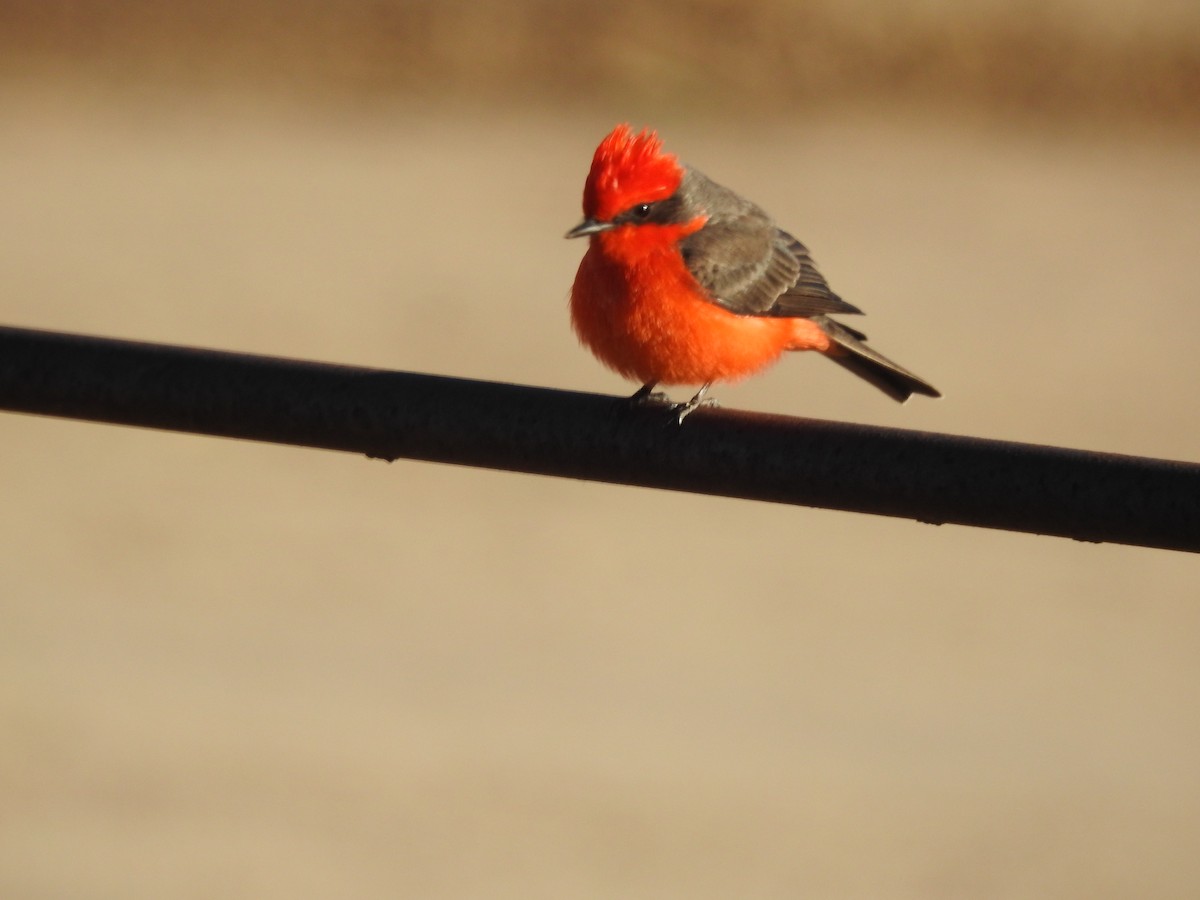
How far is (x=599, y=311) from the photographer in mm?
4684

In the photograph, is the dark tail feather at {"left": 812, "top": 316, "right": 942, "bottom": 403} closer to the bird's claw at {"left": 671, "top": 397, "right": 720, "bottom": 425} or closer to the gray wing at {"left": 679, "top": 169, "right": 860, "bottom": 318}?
the gray wing at {"left": 679, "top": 169, "right": 860, "bottom": 318}

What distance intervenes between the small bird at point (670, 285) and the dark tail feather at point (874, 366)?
28mm

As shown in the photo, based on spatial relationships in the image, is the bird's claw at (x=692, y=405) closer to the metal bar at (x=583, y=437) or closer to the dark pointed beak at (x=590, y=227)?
the dark pointed beak at (x=590, y=227)

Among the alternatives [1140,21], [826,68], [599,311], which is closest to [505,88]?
[826,68]

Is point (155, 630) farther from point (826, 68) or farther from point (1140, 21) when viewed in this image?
point (1140, 21)

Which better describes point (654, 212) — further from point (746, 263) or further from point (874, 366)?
point (874, 366)

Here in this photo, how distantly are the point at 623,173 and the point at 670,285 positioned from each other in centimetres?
37

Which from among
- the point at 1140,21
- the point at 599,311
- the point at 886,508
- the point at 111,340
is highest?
the point at 1140,21

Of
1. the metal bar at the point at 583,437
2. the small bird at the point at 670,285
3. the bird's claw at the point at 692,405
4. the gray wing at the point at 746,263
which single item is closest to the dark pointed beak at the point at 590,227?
the small bird at the point at 670,285

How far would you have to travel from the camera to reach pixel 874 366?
5391 millimetres

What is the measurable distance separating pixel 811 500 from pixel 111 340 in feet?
4.17

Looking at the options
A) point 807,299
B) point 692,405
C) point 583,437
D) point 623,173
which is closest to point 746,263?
point 807,299

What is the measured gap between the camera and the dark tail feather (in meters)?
5.26

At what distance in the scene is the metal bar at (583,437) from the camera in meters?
2.36
